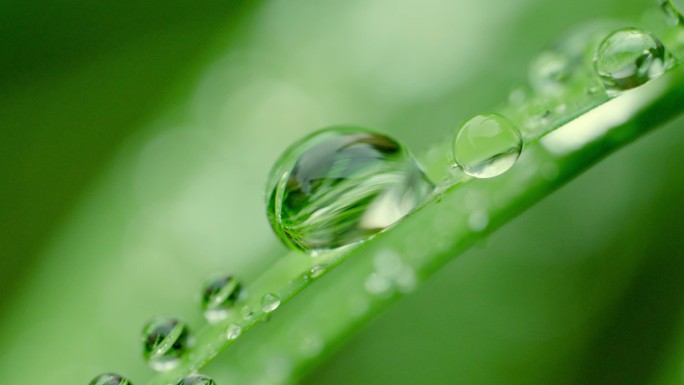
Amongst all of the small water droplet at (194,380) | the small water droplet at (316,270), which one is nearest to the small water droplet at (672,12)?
the small water droplet at (316,270)

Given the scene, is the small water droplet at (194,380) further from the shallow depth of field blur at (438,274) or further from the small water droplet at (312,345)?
the shallow depth of field blur at (438,274)

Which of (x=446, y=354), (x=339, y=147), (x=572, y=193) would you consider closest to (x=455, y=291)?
(x=446, y=354)

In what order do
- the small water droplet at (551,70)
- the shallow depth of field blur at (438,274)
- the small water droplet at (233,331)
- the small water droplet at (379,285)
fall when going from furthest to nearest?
the shallow depth of field blur at (438,274) < the small water droplet at (551,70) < the small water droplet at (379,285) < the small water droplet at (233,331)

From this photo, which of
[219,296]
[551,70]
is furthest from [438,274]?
[219,296]

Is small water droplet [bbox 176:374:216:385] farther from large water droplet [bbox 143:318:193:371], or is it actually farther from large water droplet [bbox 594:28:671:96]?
large water droplet [bbox 594:28:671:96]

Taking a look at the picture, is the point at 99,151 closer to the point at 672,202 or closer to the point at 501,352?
the point at 501,352

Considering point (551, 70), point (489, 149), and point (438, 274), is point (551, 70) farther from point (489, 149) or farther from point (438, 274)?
point (438, 274)
